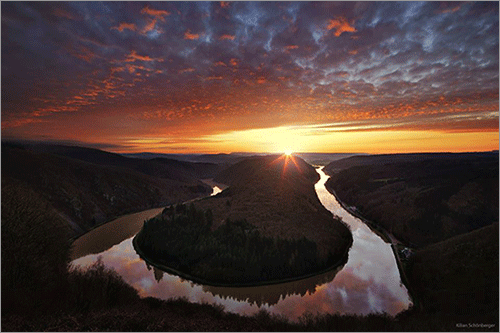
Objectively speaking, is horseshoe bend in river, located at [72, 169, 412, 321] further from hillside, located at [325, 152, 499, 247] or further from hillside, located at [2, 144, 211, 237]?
hillside, located at [2, 144, 211, 237]

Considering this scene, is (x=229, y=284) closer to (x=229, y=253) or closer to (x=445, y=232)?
(x=229, y=253)

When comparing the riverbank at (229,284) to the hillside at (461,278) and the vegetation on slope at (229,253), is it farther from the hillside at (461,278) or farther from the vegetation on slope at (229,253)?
the hillside at (461,278)

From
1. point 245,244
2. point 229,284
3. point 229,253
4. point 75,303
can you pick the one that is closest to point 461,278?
point 245,244

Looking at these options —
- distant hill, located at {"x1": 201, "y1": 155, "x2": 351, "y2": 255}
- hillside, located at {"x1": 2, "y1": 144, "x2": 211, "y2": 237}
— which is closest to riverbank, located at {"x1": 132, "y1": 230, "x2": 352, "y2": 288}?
distant hill, located at {"x1": 201, "y1": 155, "x2": 351, "y2": 255}

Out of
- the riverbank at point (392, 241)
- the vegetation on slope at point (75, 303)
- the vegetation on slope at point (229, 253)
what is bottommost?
the riverbank at point (392, 241)

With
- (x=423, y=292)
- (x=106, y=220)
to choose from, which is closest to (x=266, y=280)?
(x=423, y=292)

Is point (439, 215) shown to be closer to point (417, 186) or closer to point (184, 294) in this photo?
point (417, 186)

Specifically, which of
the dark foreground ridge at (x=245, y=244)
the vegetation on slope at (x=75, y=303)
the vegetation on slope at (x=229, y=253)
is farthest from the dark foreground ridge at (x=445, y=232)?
the vegetation on slope at (x=229, y=253)
